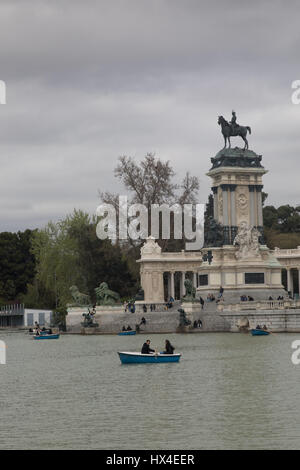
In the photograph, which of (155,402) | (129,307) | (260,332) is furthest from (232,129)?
(155,402)

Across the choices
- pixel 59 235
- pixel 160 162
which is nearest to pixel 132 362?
pixel 160 162

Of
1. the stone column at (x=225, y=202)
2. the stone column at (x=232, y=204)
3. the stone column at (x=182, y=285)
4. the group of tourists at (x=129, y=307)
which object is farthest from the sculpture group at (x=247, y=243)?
the stone column at (x=182, y=285)

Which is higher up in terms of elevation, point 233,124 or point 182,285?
point 233,124

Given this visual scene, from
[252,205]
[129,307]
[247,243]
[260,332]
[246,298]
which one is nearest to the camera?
[260,332]

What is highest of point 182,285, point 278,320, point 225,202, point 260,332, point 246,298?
point 225,202

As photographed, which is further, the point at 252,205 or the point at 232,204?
the point at 252,205

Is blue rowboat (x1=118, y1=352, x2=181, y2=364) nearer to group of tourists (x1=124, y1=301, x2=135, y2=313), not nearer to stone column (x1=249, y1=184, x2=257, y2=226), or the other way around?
group of tourists (x1=124, y1=301, x2=135, y2=313)

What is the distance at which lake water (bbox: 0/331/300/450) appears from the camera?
25625 millimetres

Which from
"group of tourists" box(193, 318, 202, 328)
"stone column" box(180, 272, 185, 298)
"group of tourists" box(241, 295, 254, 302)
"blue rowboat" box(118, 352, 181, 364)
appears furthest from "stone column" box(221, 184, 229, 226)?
"blue rowboat" box(118, 352, 181, 364)

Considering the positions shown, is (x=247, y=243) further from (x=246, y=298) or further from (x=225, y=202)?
(x=246, y=298)

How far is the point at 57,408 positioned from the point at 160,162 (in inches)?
2735

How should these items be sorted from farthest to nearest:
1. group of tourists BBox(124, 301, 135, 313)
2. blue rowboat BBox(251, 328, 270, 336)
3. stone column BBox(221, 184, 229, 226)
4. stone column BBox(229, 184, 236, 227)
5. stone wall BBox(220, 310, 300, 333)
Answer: stone column BBox(229, 184, 236, 227) → stone column BBox(221, 184, 229, 226) → group of tourists BBox(124, 301, 135, 313) → stone wall BBox(220, 310, 300, 333) → blue rowboat BBox(251, 328, 270, 336)

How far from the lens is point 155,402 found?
32094 mm

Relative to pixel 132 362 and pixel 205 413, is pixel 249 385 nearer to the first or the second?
pixel 205 413
